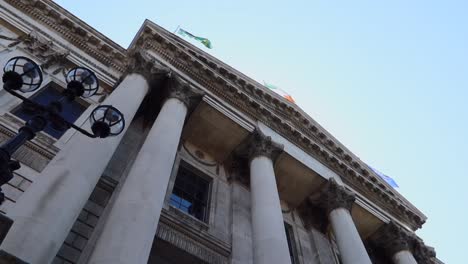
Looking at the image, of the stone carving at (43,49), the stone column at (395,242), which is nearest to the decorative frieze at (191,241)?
the stone carving at (43,49)

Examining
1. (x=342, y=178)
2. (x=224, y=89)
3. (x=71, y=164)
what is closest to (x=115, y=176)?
(x=71, y=164)

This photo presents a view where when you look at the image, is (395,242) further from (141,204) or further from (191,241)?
(141,204)

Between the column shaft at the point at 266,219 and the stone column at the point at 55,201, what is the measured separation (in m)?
5.04

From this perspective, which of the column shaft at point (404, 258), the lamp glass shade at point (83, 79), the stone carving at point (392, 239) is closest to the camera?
the lamp glass shade at point (83, 79)

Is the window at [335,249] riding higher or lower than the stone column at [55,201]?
higher

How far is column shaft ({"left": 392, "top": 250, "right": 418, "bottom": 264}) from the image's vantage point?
711 inches

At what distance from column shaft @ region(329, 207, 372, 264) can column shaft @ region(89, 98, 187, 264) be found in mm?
7777

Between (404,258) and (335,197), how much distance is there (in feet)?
15.2

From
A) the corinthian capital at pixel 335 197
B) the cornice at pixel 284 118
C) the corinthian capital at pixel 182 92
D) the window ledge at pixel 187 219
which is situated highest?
the cornice at pixel 284 118

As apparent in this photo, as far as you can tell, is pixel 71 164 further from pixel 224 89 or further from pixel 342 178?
pixel 342 178

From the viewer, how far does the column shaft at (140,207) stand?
24.8 feet

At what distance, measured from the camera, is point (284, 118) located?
19.4 meters

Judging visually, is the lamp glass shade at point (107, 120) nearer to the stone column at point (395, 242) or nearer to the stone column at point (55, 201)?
the stone column at point (55, 201)

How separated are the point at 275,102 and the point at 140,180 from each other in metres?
11.3
